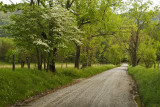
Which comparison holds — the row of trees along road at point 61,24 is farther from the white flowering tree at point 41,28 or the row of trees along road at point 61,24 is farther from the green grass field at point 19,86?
the green grass field at point 19,86

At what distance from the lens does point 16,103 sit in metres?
8.37

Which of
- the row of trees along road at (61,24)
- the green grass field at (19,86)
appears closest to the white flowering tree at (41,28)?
the row of trees along road at (61,24)

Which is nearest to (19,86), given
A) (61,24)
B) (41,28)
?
(41,28)

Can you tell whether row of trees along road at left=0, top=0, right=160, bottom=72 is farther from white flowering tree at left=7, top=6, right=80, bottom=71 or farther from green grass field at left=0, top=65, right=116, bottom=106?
green grass field at left=0, top=65, right=116, bottom=106

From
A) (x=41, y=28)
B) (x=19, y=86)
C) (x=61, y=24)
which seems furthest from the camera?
(x=61, y=24)

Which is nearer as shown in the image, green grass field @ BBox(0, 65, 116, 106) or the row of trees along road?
green grass field @ BBox(0, 65, 116, 106)

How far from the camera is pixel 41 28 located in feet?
46.0

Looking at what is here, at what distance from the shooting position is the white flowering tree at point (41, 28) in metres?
12.9

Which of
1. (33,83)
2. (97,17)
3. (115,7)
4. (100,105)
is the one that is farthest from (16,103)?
(115,7)

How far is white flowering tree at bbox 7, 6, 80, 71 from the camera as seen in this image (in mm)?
12875

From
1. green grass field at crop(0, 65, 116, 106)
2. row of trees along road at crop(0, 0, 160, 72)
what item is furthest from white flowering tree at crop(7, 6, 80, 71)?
green grass field at crop(0, 65, 116, 106)

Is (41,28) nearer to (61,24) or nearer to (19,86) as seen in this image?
(61,24)

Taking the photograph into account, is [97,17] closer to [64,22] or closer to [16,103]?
[64,22]

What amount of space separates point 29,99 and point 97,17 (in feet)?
45.5
